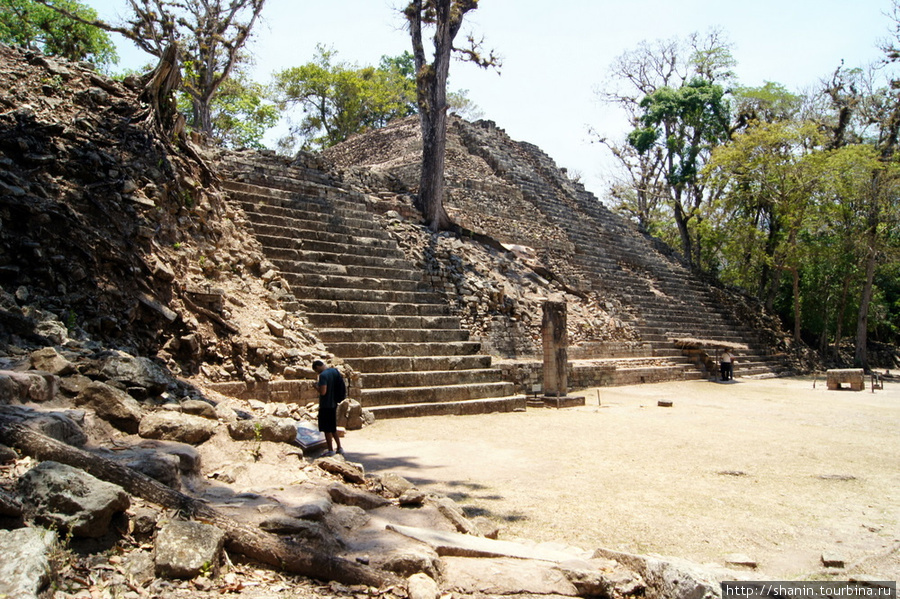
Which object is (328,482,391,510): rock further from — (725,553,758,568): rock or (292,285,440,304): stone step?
(292,285,440,304): stone step

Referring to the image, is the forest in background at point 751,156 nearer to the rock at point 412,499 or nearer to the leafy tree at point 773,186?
the leafy tree at point 773,186

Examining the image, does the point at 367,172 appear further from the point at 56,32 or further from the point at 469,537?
the point at 56,32

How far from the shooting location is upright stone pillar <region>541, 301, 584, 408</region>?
1036cm

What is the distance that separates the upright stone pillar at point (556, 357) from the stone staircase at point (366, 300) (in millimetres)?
960

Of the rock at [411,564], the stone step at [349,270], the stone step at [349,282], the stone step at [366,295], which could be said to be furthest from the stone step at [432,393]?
the rock at [411,564]

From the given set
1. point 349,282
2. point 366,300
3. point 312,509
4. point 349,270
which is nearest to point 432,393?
point 366,300

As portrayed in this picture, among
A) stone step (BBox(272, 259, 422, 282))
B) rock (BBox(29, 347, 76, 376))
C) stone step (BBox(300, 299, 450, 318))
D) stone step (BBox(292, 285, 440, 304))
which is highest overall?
stone step (BBox(272, 259, 422, 282))

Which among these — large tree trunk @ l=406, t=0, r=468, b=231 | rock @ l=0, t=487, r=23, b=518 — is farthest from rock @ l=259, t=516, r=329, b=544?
large tree trunk @ l=406, t=0, r=468, b=231

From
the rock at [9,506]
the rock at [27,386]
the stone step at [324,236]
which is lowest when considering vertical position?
the rock at [9,506]

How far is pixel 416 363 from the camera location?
9.32m

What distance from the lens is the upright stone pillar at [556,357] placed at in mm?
10356

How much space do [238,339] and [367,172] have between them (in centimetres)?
827

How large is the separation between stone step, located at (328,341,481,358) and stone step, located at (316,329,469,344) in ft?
0.33

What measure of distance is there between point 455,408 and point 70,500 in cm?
658
